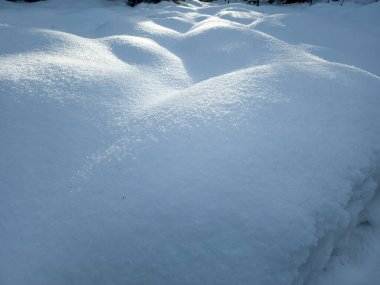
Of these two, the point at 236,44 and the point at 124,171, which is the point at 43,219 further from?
the point at 236,44

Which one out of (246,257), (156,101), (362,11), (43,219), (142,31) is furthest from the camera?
(362,11)

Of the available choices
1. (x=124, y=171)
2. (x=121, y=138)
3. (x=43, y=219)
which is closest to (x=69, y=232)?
(x=43, y=219)

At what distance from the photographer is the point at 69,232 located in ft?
2.25

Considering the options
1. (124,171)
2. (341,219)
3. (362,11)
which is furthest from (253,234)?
(362,11)

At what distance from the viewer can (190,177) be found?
2.46ft

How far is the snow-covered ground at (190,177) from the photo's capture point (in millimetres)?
633

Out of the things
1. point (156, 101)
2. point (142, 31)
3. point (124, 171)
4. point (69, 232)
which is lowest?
point (69, 232)

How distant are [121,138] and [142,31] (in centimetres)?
174

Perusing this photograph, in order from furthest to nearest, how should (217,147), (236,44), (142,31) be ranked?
(142,31)
(236,44)
(217,147)

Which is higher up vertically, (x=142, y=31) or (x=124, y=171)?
(x=142, y=31)

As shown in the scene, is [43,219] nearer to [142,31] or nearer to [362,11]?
[142,31]

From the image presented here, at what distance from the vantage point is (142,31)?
2.34 m

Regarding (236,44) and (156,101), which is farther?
(236,44)

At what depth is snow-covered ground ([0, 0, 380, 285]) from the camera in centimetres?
63
